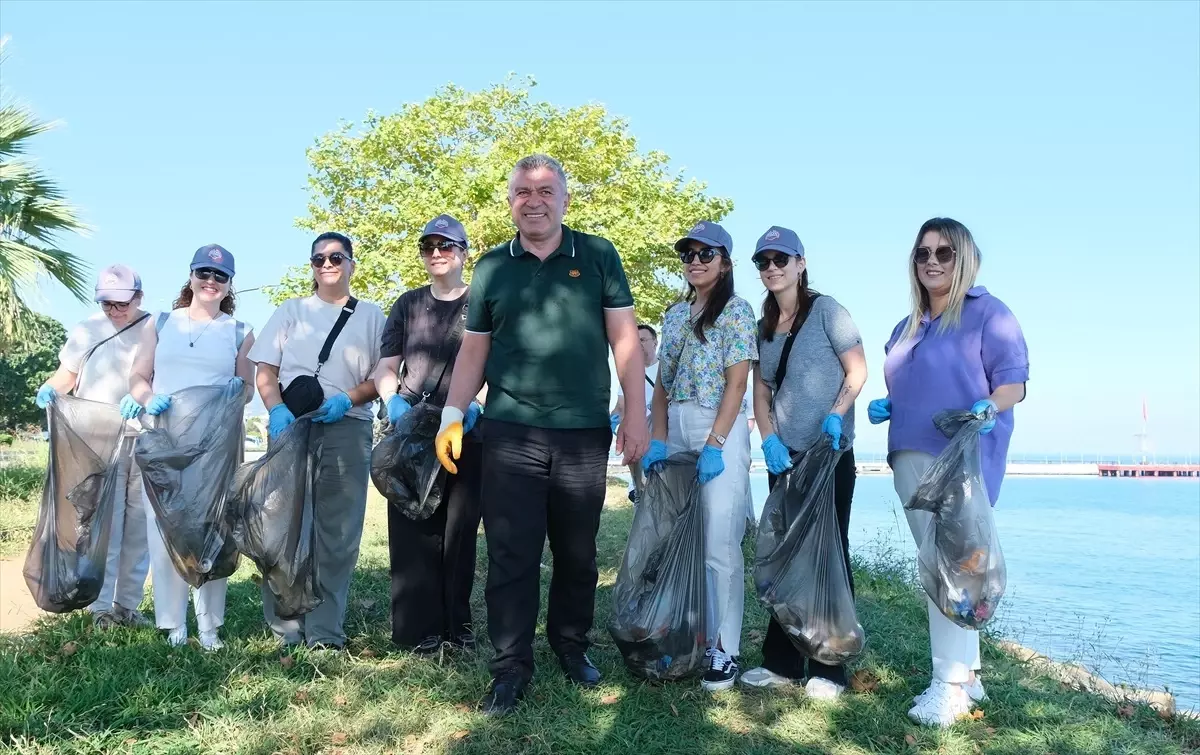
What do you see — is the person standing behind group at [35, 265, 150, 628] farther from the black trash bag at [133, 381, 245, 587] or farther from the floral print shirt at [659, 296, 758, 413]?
the floral print shirt at [659, 296, 758, 413]

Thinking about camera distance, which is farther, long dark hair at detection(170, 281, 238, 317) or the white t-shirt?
long dark hair at detection(170, 281, 238, 317)

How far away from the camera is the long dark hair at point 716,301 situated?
3732 millimetres

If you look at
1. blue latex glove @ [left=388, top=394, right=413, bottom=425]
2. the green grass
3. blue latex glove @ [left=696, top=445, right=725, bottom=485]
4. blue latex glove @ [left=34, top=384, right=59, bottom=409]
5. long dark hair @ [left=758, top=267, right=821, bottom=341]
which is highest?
long dark hair @ [left=758, top=267, right=821, bottom=341]

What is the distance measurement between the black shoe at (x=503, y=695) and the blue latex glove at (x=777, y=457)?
1.27 meters

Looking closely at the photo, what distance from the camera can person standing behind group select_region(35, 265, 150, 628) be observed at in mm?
4754

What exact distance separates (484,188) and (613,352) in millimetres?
13274

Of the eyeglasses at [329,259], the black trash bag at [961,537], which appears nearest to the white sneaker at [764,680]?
the black trash bag at [961,537]

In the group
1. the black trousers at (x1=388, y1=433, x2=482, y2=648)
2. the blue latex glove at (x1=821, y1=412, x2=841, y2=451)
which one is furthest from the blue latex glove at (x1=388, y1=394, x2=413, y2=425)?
the blue latex glove at (x1=821, y1=412, x2=841, y2=451)

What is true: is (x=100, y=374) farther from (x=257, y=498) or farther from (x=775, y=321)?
(x=775, y=321)

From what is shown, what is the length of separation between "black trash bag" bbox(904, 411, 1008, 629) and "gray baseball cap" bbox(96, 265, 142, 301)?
394 cm

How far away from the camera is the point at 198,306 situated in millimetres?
4453

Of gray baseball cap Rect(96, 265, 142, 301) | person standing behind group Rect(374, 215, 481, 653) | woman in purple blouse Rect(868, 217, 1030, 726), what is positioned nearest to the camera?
woman in purple blouse Rect(868, 217, 1030, 726)

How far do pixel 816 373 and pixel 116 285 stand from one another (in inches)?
139

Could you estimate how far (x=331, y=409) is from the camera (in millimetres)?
4023
